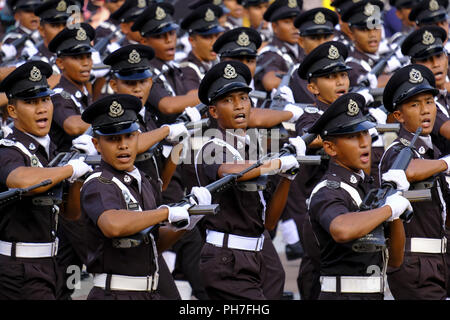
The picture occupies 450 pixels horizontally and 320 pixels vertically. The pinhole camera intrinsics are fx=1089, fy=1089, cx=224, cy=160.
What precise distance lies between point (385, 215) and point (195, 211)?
1276 millimetres

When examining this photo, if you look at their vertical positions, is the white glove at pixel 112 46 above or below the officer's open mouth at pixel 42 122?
below

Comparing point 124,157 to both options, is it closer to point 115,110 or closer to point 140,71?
point 115,110

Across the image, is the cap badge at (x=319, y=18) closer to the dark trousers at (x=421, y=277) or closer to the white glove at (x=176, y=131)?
the white glove at (x=176, y=131)

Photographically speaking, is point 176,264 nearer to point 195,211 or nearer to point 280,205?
point 280,205

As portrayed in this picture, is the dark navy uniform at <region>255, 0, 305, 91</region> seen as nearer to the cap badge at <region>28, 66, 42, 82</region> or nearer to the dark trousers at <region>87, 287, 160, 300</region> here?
the cap badge at <region>28, 66, 42, 82</region>

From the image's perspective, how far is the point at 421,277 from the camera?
8.36 metres

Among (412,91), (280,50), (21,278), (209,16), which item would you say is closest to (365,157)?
(412,91)

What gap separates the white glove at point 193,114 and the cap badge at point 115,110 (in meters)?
1.95

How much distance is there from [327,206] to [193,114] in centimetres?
263

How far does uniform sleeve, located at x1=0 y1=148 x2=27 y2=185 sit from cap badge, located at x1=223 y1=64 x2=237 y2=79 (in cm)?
174

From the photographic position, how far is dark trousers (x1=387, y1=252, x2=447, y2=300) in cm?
834

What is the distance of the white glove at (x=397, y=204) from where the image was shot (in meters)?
7.20

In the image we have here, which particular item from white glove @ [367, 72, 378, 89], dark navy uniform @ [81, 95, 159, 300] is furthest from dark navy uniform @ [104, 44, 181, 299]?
white glove @ [367, 72, 378, 89]

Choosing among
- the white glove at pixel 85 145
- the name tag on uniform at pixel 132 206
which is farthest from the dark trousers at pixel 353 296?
the white glove at pixel 85 145
